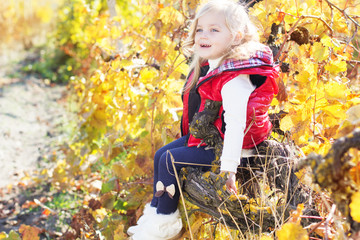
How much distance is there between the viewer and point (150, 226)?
1.66 meters

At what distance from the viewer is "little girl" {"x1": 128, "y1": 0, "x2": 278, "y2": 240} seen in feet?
4.68

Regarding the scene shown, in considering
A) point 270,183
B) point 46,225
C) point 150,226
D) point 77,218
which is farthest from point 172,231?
point 46,225

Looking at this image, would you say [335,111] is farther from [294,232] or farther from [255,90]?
[294,232]

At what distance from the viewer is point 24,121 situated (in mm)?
4973

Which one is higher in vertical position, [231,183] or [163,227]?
[231,183]

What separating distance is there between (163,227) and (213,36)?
815 millimetres

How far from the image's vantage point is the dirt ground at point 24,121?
3.97 meters

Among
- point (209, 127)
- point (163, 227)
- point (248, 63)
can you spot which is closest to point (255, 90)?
point (248, 63)

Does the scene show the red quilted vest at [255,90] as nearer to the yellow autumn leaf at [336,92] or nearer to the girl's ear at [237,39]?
the girl's ear at [237,39]

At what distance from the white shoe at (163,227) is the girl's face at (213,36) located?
0.69 meters

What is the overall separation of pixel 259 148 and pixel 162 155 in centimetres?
41

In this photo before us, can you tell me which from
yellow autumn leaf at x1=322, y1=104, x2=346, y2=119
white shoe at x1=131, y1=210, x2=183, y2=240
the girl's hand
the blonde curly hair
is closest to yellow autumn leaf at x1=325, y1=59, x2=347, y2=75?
yellow autumn leaf at x1=322, y1=104, x2=346, y2=119

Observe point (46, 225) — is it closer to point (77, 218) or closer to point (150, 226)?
point (77, 218)

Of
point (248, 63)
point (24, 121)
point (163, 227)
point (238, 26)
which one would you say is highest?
point (238, 26)
